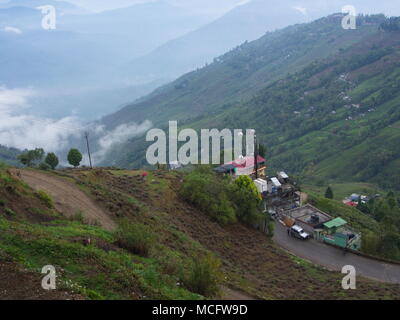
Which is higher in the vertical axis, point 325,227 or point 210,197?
point 210,197

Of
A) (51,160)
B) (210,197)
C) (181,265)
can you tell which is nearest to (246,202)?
(210,197)

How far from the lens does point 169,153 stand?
474 ft

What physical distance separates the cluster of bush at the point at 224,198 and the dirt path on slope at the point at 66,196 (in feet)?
37.3

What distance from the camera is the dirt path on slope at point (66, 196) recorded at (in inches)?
1003

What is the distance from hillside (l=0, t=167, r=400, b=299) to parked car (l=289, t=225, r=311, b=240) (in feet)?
16.9

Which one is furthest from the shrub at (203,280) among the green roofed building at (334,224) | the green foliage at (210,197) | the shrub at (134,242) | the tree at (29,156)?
the tree at (29,156)

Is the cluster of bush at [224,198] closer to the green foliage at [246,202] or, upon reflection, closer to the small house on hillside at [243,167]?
the green foliage at [246,202]

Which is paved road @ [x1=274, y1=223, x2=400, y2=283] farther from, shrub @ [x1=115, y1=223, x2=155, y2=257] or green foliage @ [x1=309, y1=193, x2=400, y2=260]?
shrub @ [x1=115, y1=223, x2=155, y2=257]

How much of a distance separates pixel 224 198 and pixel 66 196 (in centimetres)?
1532

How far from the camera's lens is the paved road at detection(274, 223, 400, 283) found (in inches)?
1254

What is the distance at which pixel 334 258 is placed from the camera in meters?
35.2

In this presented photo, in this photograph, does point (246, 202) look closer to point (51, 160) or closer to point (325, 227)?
point (325, 227)

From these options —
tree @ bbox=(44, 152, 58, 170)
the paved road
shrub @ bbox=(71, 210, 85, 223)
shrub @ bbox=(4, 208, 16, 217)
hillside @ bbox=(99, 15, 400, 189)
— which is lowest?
the paved road

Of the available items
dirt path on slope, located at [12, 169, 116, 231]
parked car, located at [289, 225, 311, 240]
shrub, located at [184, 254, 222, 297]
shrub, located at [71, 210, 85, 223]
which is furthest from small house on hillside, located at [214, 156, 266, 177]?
shrub, located at [184, 254, 222, 297]
